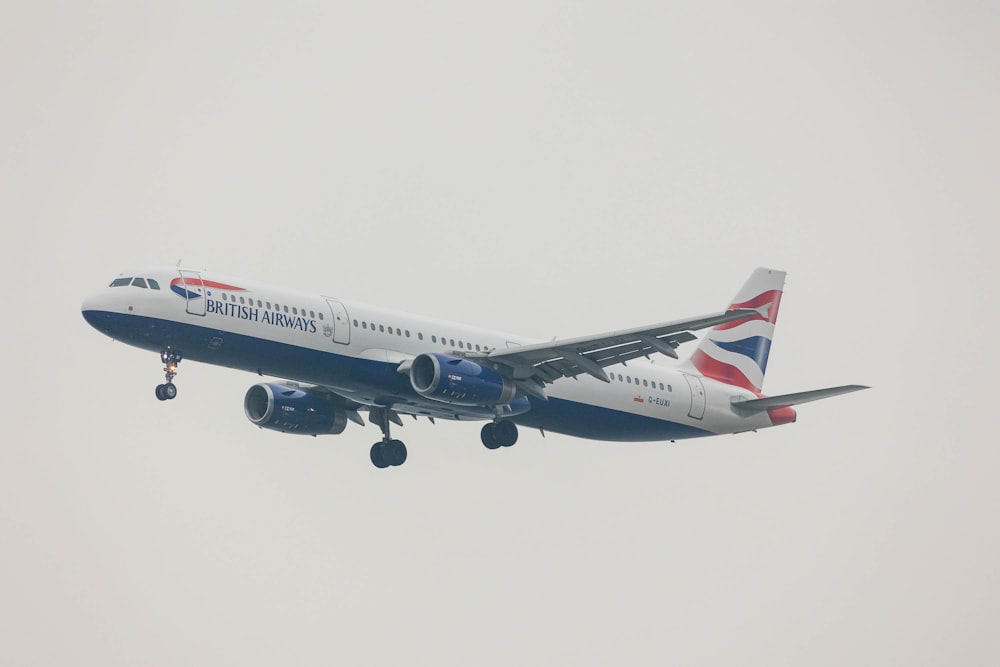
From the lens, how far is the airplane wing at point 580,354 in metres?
44.7

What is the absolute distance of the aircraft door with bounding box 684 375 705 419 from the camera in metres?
52.9

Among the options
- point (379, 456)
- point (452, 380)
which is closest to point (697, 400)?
point (379, 456)

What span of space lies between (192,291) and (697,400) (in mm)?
18467

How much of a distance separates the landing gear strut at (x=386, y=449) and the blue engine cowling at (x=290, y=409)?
5.34 ft

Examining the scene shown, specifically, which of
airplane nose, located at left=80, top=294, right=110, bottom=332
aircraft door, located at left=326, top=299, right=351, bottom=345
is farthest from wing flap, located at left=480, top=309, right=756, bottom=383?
airplane nose, located at left=80, top=294, right=110, bottom=332

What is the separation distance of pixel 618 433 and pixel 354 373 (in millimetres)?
10460

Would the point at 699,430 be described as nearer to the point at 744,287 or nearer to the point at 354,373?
the point at 744,287

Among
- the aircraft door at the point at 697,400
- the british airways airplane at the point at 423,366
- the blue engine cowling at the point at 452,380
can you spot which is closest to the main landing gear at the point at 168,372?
the british airways airplane at the point at 423,366

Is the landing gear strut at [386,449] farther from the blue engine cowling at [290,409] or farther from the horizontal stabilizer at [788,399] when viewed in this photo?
the horizontal stabilizer at [788,399]

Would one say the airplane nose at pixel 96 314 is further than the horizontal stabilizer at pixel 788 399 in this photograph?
No

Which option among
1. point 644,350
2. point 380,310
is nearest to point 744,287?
point 644,350

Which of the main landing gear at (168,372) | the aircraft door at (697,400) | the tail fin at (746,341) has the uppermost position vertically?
the tail fin at (746,341)

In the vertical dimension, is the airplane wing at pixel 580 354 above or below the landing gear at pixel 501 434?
above

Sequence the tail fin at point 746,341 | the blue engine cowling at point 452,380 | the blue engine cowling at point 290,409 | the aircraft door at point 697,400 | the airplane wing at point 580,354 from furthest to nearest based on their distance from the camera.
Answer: the tail fin at point 746,341 → the aircraft door at point 697,400 → the blue engine cowling at point 290,409 → the blue engine cowling at point 452,380 → the airplane wing at point 580,354
